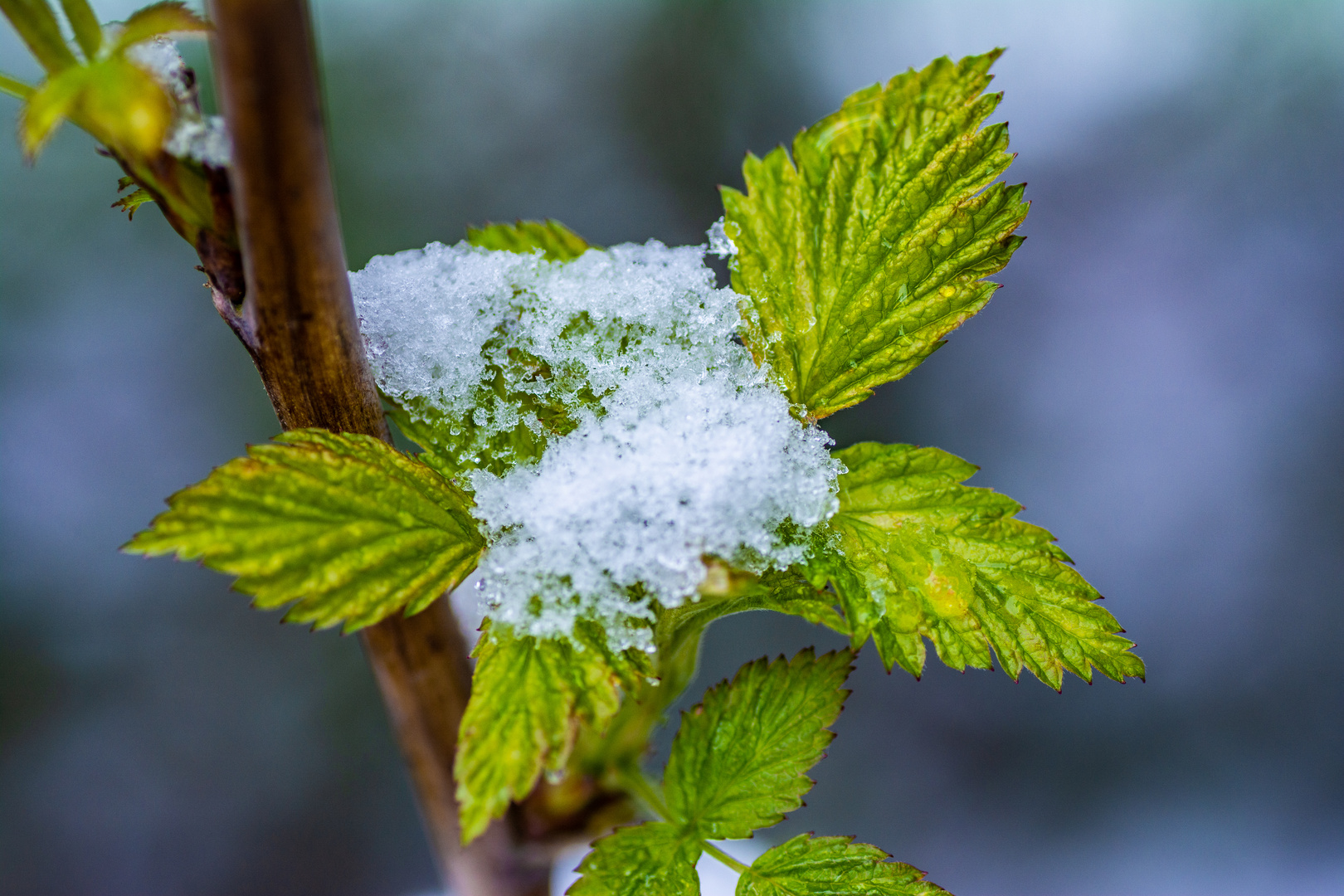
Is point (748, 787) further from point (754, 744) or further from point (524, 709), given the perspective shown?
point (524, 709)

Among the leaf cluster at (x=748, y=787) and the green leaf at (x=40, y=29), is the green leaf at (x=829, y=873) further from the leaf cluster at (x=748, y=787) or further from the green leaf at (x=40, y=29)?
the green leaf at (x=40, y=29)

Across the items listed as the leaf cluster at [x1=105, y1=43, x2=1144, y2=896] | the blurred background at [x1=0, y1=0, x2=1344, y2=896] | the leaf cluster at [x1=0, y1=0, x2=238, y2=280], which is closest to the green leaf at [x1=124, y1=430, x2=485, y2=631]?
the leaf cluster at [x1=105, y1=43, x2=1144, y2=896]

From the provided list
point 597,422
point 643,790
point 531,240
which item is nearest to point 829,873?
point 643,790

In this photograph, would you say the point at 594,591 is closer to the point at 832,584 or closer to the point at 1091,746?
the point at 832,584

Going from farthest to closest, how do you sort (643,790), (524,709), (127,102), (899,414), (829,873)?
1. (899,414)
2. (643,790)
3. (829,873)
4. (524,709)
5. (127,102)

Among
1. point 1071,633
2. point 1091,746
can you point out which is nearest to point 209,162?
point 1071,633

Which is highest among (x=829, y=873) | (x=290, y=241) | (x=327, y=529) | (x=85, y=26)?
(x=85, y=26)

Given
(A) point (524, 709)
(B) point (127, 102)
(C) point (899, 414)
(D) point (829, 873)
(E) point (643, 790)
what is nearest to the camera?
(B) point (127, 102)
